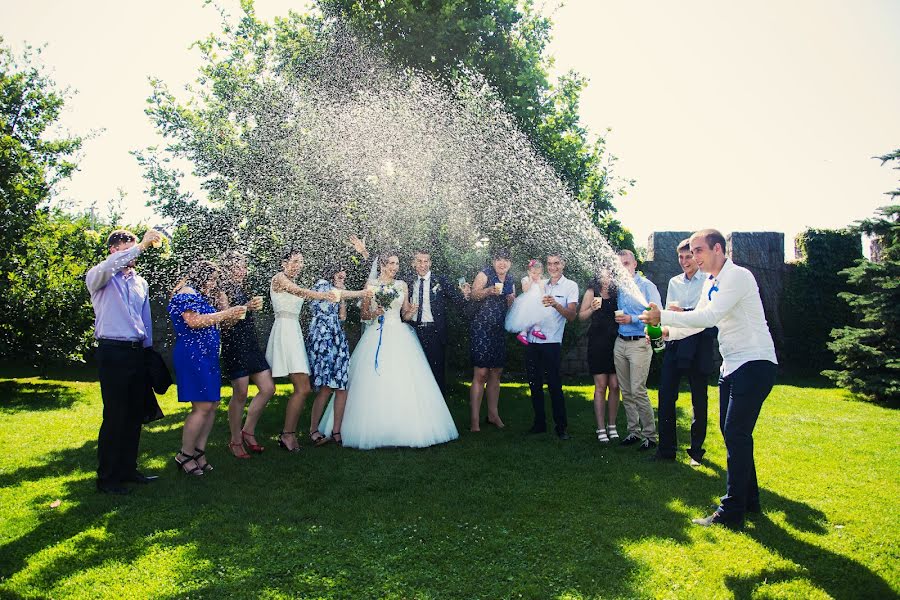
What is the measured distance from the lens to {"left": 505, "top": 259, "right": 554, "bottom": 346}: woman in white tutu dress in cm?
766

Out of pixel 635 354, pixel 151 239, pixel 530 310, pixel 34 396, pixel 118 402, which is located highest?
pixel 151 239

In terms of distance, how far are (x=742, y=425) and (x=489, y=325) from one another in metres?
4.17

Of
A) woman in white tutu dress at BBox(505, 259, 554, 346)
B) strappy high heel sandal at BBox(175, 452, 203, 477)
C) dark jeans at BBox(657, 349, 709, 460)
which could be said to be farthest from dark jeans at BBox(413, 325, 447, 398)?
strappy high heel sandal at BBox(175, 452, 203, 477)

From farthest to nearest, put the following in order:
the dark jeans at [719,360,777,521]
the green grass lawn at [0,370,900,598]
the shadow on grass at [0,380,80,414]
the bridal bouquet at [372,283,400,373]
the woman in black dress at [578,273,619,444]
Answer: the shadow on grass at [0,380,80,414] < the bridal bouquet at [372,283,400,373] < the woman in black dress at [578,273,619,444] < the dark jeans at [719,360,777,521] < the green grass lawn at [0,370,900,598]

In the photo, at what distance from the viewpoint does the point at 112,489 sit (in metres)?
5.45

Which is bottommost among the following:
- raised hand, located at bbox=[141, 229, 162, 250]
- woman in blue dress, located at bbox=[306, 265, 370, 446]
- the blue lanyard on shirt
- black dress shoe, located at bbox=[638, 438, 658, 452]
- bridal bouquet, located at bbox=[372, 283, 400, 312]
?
black dress shoe, located at bbox=[638, 438, 658, 452]

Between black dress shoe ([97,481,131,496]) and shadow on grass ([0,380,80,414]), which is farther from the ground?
shadow on grass ([0,380,80,414])

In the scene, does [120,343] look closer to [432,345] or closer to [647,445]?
[432,345]

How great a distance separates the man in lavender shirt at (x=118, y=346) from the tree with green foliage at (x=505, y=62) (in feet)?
22.6

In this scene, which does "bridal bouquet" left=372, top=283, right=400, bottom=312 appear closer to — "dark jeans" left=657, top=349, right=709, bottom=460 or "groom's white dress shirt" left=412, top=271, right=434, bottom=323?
"groom's white dress shirt" left=412, top=271, right=434, bottom=323

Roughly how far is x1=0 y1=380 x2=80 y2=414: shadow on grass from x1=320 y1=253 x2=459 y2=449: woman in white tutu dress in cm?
594

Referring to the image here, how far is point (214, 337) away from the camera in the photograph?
19.9ft

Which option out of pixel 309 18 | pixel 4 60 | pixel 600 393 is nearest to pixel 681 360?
pixel 600 393

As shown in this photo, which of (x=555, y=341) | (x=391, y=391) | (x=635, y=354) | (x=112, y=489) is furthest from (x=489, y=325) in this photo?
(x=112, y=489)
